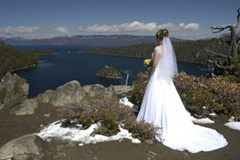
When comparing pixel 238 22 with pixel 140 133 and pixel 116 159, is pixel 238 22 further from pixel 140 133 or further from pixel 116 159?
pixel 116 159

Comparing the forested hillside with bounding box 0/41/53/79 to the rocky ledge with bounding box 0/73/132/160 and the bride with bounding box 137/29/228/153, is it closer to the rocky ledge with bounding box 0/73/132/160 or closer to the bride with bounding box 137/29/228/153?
the rocky ledge with bounding box 0/73/132/160

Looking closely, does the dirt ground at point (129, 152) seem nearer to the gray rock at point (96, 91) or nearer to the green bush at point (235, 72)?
the gray rock at point (96, 91)

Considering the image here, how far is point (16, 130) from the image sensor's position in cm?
703

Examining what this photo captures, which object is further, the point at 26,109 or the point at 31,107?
the point at 31,107

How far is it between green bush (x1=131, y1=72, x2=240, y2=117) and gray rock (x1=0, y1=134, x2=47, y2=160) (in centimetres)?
514

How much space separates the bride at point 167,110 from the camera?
568 cm

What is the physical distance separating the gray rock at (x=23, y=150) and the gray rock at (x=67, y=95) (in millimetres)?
5364

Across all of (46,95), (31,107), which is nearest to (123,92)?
(46,95)

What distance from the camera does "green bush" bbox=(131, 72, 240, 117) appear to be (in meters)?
8.27

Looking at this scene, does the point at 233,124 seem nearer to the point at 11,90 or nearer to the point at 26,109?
the point at 26,109

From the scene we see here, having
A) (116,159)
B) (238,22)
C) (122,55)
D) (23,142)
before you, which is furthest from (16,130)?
(122,55)

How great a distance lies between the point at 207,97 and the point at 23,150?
24.3 feet

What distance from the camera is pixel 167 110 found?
5832 millimetres

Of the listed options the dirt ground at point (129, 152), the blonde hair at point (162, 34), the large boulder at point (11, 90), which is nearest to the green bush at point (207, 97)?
the dirt ground at point (129, 152)
